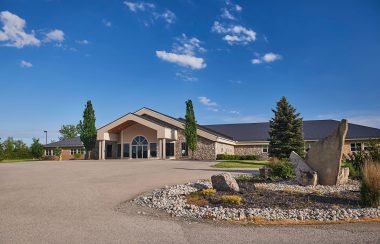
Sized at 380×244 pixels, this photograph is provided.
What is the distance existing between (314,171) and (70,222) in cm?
938

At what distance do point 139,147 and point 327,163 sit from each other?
2927cm

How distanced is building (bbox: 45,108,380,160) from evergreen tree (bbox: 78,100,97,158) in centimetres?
106

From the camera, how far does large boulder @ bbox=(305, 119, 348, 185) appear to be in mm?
12508

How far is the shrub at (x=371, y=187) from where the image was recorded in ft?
26.7

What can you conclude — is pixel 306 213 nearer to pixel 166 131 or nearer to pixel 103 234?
pixel 103 234

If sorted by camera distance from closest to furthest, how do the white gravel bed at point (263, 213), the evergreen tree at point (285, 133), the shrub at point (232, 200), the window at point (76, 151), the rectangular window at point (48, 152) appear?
the white gravel bed at point (263, 213)
the shrub at point (232, 200)
the evergreen tree at point (285, 133)
the window at point (76, 151)
the rectangular window at point (48, 152)

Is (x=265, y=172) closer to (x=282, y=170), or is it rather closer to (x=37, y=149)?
(x=282, y=170)

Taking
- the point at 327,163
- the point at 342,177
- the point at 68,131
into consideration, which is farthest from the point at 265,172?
the point at 68,131

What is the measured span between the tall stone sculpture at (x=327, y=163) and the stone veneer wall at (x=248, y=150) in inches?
1136

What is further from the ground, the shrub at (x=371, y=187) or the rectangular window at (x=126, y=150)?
the rectangular window at (x=126, y=150)

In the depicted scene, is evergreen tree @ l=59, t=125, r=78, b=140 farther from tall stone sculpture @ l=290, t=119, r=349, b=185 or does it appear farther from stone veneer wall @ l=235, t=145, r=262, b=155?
tall stone sculpture @ l=290, t=119, r=349, b=185

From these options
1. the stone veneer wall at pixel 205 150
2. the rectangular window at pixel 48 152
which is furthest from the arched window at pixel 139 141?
the rectangular window at pixel 48 152

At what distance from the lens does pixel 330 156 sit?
1271cm

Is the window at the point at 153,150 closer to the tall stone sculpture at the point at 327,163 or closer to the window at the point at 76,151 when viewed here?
the window at the point at 76,151
